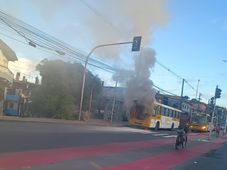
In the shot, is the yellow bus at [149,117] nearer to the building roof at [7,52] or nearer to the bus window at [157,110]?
the bus window at [157,110]

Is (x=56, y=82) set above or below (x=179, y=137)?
above

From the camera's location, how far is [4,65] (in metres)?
42.7

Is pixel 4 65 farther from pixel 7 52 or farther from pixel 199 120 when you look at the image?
pixel 199 120

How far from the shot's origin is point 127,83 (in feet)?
154

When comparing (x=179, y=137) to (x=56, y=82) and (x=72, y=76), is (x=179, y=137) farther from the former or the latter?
(x=72, y=76)

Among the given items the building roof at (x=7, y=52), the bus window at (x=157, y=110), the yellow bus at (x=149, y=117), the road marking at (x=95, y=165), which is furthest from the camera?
the bus window at (x=157, y=110)

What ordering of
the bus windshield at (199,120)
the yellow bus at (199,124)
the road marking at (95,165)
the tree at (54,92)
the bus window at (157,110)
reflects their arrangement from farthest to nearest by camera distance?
the bus windshield at (199,120)
the yellow bus at (199,124)
the bus window at (157,110)
the tree at (54,92)
the road marking at (95,165)

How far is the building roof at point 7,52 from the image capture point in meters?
42.4

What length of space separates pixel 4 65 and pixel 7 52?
1.54 meters

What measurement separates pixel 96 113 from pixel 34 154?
196ft

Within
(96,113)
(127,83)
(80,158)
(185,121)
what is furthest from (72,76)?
(80,158)

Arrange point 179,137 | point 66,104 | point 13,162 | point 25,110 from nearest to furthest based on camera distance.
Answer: point 13,162
point 179,137
point 25,110
point 66,104

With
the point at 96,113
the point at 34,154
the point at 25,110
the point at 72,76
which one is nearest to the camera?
the point at 34,154

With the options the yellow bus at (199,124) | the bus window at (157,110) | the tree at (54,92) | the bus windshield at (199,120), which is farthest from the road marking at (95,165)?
the bus windshield at (199,120)
